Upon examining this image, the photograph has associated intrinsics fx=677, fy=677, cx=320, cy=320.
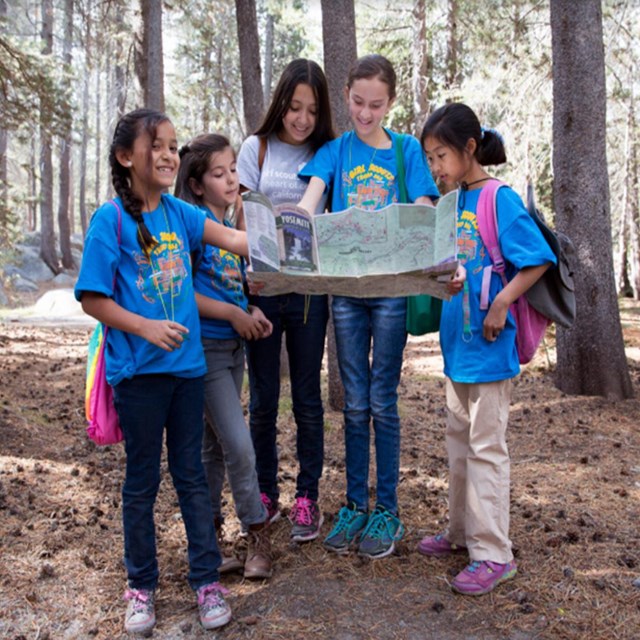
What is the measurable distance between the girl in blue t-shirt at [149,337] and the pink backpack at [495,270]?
3.57 feet

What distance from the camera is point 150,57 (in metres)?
8.95

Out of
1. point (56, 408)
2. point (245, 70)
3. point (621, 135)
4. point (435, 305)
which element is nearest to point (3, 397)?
point (56, 408)

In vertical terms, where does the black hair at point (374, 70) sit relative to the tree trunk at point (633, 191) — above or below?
below

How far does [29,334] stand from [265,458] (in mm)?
10514

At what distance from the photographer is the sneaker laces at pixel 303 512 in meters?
3.64

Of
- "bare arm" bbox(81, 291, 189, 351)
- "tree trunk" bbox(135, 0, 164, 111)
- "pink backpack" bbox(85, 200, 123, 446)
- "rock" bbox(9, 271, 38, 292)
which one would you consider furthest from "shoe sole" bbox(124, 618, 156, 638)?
"rock" bbox(9, 271, 38, 292)

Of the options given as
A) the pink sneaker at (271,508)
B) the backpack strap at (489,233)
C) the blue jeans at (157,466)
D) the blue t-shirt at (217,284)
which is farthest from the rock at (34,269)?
the backpack strap at (489,233)

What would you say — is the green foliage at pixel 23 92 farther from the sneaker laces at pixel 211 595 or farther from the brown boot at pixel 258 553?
the sneaker laces at pixel 211 595

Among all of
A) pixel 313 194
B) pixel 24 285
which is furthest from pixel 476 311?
pixel 24 285

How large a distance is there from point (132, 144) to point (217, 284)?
2.54 feet

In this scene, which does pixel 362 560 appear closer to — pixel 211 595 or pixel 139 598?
pixel 211 595

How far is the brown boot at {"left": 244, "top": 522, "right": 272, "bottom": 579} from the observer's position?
10.7 feet

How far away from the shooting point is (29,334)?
1278cm

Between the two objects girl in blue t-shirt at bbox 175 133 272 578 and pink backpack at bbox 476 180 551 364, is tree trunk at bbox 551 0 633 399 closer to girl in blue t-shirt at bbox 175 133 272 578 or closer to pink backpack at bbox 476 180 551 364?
pink backpack at bbox 476 180 551 364
